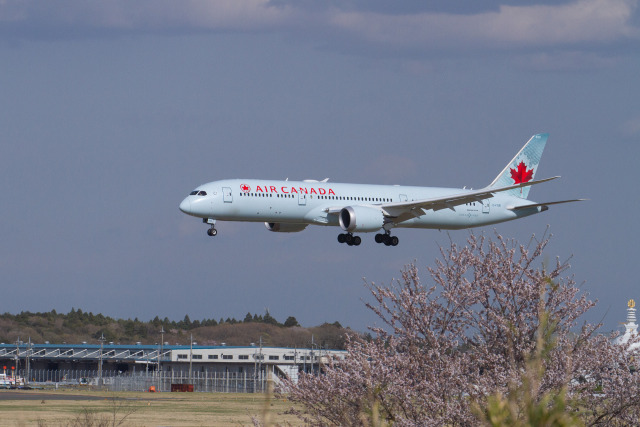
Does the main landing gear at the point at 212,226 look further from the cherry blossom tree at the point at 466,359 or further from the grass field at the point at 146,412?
the cherry blossom tree at the point at 466,359

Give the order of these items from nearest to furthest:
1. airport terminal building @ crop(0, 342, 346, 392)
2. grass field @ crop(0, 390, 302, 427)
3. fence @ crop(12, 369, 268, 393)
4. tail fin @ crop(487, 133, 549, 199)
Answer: grass field @ crop(0, 390, 302, 427) < tail fin @ crop(487, 133, 549, 199) < fence @ crop(12, 369, 268, 393) < airport terminal building @ crop(0, 342, 346, 392)

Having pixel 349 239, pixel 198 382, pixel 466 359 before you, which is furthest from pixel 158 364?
pixel 466 359

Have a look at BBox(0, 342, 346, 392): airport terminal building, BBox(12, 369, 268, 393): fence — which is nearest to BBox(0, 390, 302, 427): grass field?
BBox(12, 369, 268, 393): fence

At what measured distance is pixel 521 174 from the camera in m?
76.8

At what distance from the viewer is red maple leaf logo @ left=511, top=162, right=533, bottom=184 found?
7625cm

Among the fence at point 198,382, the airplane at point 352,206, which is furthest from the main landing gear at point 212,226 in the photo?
the fence at point 198,382

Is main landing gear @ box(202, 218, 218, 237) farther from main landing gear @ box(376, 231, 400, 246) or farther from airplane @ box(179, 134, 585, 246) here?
main landing gear @ box(376, 231, 400, 246)

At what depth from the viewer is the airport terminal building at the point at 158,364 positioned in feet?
348

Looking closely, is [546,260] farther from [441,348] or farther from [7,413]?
[7,413]

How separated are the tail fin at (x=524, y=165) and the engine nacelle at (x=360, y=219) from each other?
1840 cm

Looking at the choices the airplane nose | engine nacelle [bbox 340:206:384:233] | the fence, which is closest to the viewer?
the airplane nose

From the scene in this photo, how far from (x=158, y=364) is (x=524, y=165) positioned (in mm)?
58536

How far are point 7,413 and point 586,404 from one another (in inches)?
1718

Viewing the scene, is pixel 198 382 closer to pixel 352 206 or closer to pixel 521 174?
pixel 521 174
